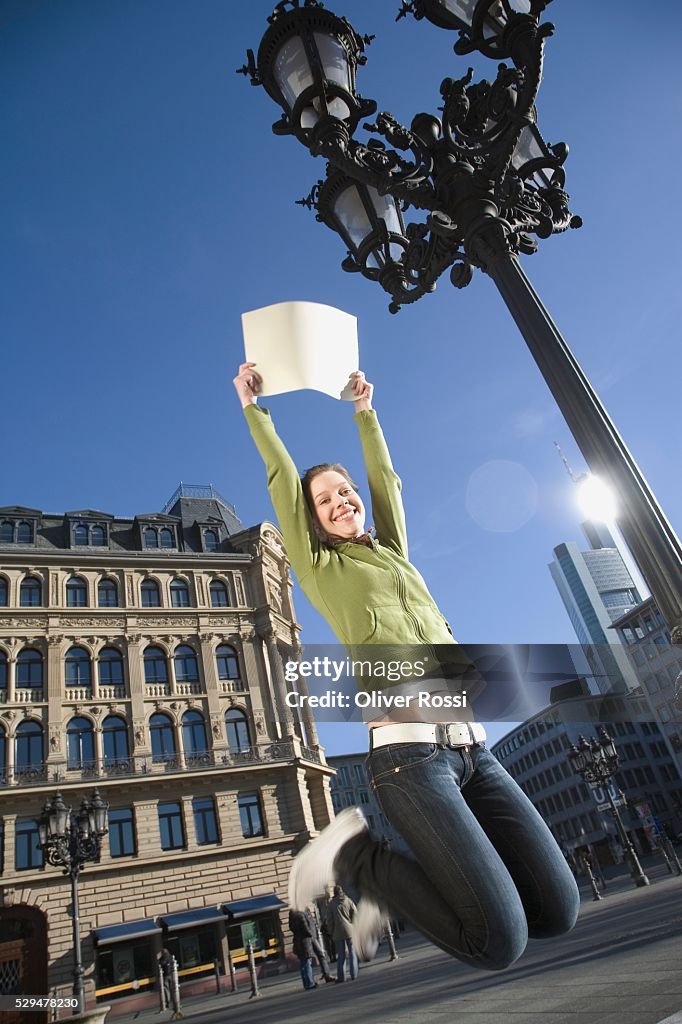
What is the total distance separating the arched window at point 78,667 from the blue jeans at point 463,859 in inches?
1065

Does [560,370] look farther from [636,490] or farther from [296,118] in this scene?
[296,118]

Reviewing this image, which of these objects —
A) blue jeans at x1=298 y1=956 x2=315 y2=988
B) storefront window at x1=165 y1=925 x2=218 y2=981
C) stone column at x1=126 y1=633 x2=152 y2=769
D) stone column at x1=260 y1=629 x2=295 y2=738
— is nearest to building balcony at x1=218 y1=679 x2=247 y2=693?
stone column at x1=260 y1=629 x2=295 y2=738

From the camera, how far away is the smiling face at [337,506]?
243 cm

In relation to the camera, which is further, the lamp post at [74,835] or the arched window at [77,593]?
the arched window at [77,593]

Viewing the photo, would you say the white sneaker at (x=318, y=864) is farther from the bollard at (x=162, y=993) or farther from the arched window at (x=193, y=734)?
the arched window at (x=193, y=734)

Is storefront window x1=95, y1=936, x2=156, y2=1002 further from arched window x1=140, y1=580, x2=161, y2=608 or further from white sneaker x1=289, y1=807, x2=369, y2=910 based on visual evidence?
white sneaker x1=289, y1=807, x2=369, y2=910

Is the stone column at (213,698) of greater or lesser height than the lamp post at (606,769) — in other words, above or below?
above

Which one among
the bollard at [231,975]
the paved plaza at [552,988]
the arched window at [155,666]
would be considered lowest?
the bollard at [231,975]

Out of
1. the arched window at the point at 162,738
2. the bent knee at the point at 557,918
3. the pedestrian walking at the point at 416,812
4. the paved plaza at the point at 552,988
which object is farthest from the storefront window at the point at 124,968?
the bent knee at the point at 557,918

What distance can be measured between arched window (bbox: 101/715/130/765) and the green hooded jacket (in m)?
25.7

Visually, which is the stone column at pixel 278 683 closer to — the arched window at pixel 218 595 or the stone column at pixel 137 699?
the arched window at pixel 218 595

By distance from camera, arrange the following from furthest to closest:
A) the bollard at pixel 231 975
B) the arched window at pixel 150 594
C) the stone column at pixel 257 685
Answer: the arched window at pixel 150 594 → the stone column at pixel 257 685 → the bollard at pixel 231 975

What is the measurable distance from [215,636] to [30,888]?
11335 mm

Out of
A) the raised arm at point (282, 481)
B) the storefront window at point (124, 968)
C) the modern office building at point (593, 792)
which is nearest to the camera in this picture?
the raised arm at point (282, 481)
